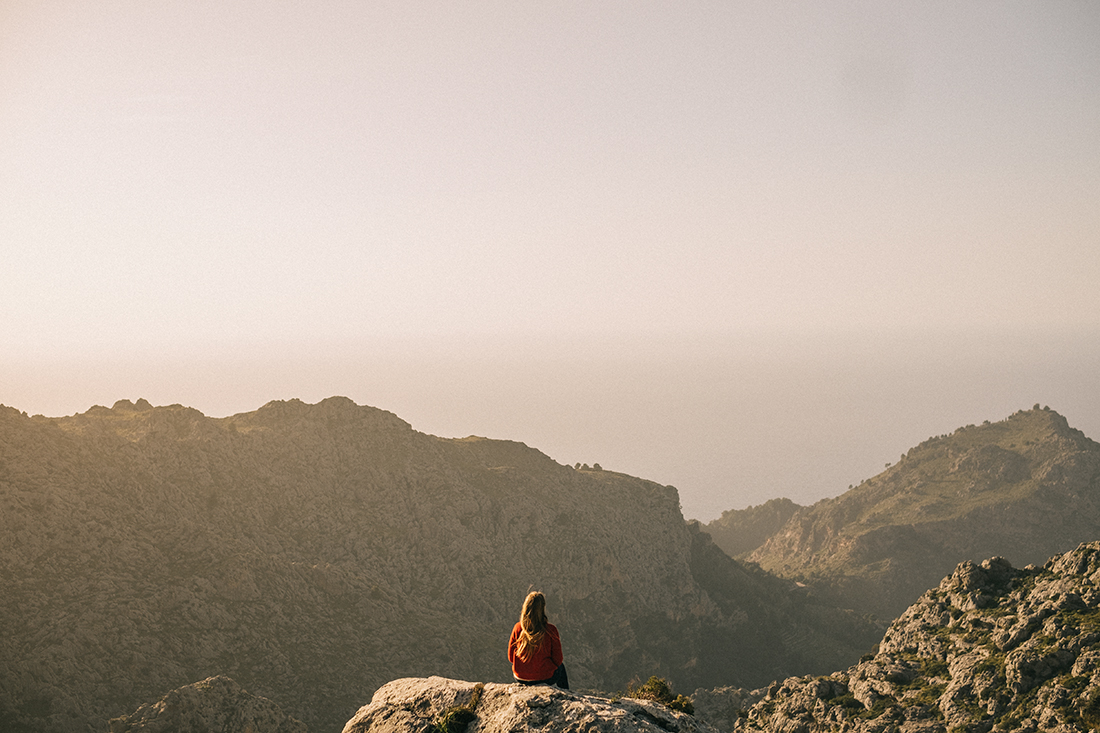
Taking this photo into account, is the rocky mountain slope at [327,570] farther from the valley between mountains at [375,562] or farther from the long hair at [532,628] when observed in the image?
the long hair at [532,628]

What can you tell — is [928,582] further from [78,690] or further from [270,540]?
[78,690]

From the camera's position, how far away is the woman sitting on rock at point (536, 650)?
18.4 m

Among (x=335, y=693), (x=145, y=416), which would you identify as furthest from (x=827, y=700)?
(x=145, y=416)

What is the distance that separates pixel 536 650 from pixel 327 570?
2929 inches

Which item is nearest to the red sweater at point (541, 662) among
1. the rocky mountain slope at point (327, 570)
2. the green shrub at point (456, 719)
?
the green shrub at point (456, 719)

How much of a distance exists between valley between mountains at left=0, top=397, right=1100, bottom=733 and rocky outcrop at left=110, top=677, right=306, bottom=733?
1073 centimetres

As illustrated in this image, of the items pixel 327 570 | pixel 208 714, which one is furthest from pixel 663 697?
pixel 327 570

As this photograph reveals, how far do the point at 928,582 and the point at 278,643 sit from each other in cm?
14039

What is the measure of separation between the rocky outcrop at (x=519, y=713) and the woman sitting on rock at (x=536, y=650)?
22.1 inches

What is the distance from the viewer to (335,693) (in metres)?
71.5

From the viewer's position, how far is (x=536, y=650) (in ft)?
60.1

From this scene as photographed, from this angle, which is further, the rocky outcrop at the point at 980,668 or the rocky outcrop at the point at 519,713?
the rocky outcrop at the point at 980,668

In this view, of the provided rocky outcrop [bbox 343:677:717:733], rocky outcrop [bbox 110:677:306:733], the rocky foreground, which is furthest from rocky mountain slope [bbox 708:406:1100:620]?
rocky outcrop [bbox 343:677:717:733]

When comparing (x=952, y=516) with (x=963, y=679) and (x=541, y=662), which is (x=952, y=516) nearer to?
(x=963, y=679)
